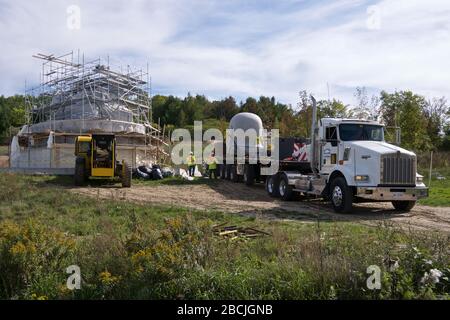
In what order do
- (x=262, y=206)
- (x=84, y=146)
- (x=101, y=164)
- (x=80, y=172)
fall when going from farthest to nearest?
1. (x=84, y=146)
2. (x=101, y=164)
3. (x=80, y=172)
4. (x=262, y=206)

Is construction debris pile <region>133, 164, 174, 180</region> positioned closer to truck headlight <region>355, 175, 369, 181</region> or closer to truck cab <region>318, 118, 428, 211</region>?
truck cab <region>318, 118, 428, 211</region>

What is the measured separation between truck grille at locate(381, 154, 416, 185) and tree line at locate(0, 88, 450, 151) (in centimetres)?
1288

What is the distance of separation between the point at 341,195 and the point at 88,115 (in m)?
27.4

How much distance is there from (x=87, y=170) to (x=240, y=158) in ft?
24.4

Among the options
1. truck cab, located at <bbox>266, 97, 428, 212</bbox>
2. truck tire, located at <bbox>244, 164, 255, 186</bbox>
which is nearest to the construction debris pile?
truck tire, located at <bbox>244, 164, 255, 186</bbox>

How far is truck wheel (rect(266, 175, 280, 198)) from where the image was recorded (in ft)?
61.2

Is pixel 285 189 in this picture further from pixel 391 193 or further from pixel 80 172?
pixel 80 172

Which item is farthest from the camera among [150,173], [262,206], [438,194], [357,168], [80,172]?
[150,173]

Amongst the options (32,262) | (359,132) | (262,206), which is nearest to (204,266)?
(32,262)

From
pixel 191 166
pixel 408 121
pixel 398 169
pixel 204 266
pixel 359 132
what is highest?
pixel 408 121

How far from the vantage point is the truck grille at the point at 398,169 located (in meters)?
13.8

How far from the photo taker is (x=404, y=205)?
1505cm

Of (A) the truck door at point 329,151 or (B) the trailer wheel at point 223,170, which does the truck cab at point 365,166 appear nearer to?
(A) the truck door at point 329,151

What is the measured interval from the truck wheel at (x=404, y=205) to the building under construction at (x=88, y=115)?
22.1m
